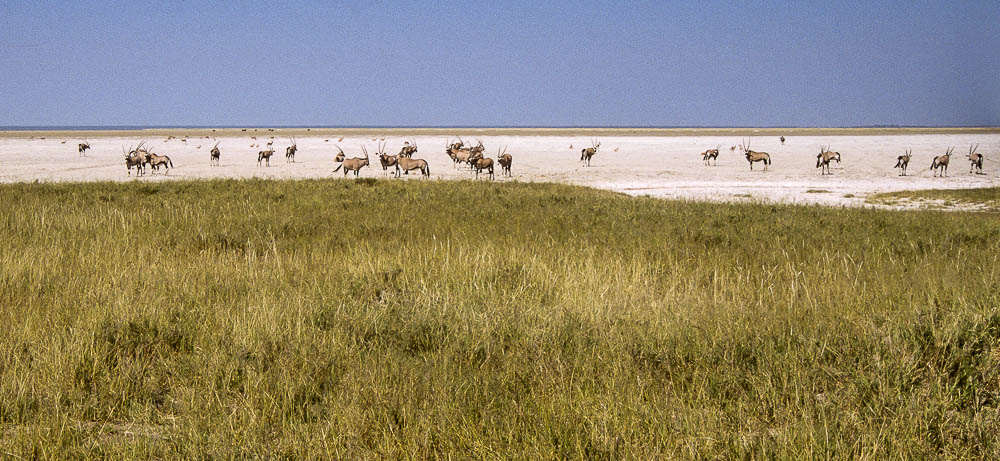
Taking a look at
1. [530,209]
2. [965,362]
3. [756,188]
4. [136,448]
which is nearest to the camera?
[136,448]

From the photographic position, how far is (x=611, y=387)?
3385 mm

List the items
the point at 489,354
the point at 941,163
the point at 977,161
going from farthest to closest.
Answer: the point at 977,161, the point at 941,163, the point at 489,354

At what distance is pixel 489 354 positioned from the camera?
3.97m

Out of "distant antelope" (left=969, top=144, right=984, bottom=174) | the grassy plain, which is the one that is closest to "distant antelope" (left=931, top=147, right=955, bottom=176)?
"distant antelope" (left=969, top=144, right=984, bottom=174)

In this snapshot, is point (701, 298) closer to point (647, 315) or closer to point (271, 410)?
point (647, 315)

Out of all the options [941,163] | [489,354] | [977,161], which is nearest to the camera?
[489,354]

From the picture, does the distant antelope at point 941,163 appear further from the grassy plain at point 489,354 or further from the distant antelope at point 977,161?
the grassy plain at point 489,354

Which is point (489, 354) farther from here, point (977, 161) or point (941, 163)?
point (977, 161)

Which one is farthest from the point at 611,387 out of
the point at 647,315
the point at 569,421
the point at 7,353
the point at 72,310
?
the point at 72,310

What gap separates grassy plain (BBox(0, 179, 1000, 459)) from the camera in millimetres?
2956

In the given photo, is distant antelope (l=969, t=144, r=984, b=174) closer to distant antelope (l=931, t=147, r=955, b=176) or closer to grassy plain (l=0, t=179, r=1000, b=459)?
distant antelope (l=931, t=147, r=955, b=176)

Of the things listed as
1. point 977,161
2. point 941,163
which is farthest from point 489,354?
point 977,161

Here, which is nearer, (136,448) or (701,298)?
(136,448)

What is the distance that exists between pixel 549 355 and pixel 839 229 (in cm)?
801
